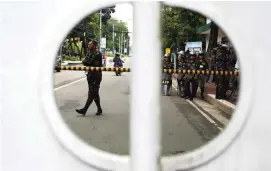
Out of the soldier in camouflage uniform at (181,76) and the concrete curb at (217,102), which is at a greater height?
the soldier in camouflage uniform at (181,76)

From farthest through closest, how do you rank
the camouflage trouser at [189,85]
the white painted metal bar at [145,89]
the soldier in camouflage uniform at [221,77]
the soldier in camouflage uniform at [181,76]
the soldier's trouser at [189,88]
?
the soldier's trouser at [189,88]
the camouflage trouser at [189,85]
the soldier in camouflage uniform at [181,76]
the soldier in camouflage uniform at [221,77]
the white painted metal bar at [145,89]

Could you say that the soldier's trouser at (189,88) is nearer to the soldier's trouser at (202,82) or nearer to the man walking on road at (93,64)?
the soldier's trouser at (202,82)

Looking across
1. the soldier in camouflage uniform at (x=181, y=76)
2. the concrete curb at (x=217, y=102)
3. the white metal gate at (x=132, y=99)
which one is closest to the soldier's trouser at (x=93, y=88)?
the soldier in camouflage uniform at (x=181, y=76)

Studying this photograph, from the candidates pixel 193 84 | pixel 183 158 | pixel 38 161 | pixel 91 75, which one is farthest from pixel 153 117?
pixel 193 84

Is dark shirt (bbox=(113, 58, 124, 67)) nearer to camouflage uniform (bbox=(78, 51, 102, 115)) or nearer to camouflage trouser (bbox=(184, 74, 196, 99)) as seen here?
camouflage trouser (bbox=(184, 74, 196, 99))

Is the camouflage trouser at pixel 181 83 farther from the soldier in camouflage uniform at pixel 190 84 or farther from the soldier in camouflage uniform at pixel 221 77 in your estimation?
the soldier in camouflage uniform at pixel 221 77

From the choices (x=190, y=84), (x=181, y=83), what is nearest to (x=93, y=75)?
(x=181, y=83)

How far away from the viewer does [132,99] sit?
1.20 meters

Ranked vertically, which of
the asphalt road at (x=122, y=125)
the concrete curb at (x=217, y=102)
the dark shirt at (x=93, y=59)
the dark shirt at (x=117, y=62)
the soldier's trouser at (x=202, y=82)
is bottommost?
the asphalt road at (x=122, y=125)

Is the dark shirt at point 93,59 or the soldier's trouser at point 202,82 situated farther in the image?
the soldier's trouser at point 202,82

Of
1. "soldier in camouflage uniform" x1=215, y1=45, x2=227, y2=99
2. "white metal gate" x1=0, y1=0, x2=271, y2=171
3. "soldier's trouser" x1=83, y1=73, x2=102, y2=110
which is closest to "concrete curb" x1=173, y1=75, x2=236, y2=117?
"soldier in camouflage uniform" x1=215, y1=45, x2=227, y2=99

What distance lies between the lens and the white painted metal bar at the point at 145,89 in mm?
1151

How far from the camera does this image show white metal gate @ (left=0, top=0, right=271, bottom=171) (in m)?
1.16

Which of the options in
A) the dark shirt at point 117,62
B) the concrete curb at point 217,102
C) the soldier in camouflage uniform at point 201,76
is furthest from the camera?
the dark shirt at point 117,62
